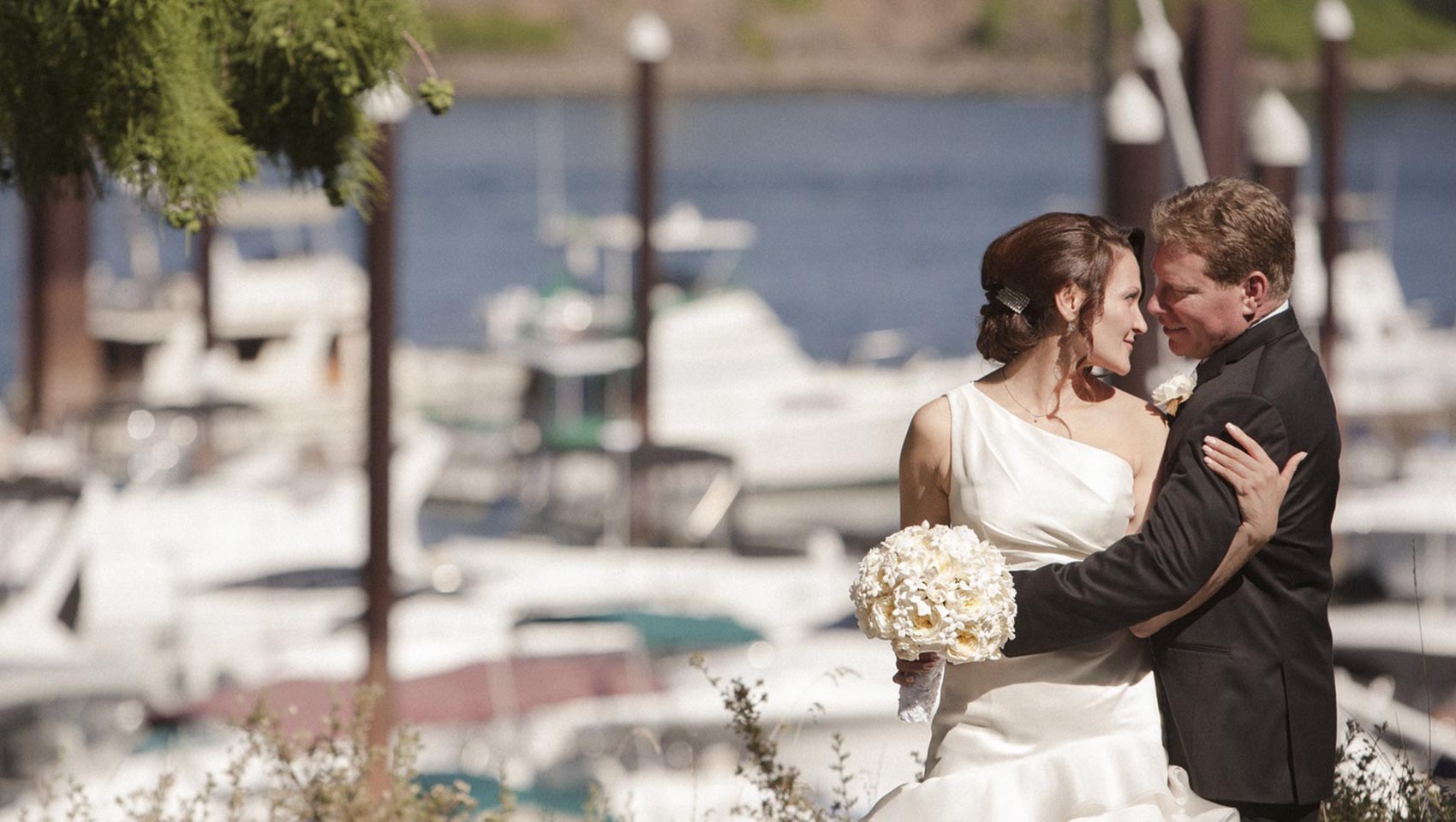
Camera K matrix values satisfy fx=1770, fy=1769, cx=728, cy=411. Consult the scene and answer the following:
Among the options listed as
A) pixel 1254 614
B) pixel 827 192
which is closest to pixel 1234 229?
pixel 1254 614

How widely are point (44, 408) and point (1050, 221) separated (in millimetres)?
19506

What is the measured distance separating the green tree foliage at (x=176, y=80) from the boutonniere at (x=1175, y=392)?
173cm

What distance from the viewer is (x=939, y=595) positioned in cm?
322

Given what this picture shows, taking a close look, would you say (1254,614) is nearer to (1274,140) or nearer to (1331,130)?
(1274,140)

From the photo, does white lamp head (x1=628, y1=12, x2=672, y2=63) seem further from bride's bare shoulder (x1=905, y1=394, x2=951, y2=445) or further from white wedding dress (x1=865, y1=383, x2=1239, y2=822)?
white wedding dress (x1=865, y1=383, x2=1239, y2=822)

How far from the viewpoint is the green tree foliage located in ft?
12.6

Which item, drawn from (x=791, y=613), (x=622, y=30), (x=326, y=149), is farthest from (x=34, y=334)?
(x=622, y=30)

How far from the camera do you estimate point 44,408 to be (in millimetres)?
20891

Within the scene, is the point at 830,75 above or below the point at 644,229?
above

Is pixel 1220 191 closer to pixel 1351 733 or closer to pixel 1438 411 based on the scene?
pixel 1351 733

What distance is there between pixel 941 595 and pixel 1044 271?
668mm

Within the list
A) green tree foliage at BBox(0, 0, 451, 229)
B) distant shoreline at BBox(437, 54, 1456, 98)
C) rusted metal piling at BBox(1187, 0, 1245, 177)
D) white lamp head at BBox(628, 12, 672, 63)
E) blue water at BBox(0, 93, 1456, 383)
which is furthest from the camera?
distant shoreline at BBox(437, 54, 1456, 98)

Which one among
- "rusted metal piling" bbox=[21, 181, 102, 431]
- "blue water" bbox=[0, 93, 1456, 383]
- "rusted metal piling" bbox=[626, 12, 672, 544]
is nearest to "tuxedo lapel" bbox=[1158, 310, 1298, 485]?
"rusted metal piling" bbox=[626, 12, 672, 544]

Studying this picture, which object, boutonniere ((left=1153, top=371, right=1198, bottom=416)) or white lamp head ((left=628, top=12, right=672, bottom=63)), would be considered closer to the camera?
boutonniere ((left=1153, top=371, right=1198, bottom=416))
